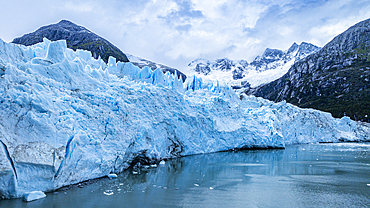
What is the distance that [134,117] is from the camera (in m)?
9.83

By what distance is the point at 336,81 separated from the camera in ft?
184

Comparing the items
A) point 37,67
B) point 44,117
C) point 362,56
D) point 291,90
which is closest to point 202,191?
point 44,117

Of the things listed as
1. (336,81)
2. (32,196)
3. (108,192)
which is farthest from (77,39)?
(336,81)

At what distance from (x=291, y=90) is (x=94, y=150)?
2606 inches

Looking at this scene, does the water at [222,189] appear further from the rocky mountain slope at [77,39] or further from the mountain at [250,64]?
the mountain at [250,64]

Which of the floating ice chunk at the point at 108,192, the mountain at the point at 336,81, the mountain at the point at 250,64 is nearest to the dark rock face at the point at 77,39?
the mountain at the point at 336,81

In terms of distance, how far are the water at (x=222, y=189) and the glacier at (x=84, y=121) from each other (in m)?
0.55

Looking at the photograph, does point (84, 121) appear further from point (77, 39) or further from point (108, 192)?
point (77, 39)

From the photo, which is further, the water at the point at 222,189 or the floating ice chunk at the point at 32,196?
the water at the point at 222,189

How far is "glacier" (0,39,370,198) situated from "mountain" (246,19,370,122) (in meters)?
35.6

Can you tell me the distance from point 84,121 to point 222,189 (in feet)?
15.0

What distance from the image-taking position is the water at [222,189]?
233 inches

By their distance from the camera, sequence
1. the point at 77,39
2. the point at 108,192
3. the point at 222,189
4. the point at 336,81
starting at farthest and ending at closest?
the point at 336,81 < the point at 77,39 < the point at 222,189 < the point at 108,192

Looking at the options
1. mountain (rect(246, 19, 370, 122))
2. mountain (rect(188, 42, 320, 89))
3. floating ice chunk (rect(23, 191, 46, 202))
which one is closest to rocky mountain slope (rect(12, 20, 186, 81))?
mountain (rect(246, 19, 370, 122))
